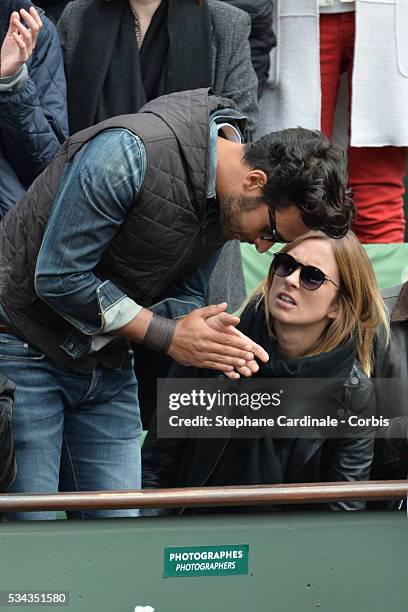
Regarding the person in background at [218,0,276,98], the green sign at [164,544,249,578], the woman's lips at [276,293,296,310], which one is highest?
the person in background at [218,0,276,98]

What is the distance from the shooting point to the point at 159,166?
2270mm

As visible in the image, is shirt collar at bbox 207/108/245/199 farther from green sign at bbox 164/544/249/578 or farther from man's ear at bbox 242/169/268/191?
green sign at bbox 164/544/249/578

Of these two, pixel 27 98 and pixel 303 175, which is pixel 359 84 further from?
pixel 303 175

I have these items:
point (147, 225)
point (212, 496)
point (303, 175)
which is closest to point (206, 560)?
point (212, 496)

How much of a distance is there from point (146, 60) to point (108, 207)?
1201 millimetres

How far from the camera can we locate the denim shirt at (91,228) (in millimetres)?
2223

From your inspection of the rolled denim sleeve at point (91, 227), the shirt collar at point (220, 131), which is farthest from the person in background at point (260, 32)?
the rolled denim sleeve at point (91, 227)

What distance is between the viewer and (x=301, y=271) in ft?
8.66

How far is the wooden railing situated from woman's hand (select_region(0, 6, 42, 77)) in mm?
1118

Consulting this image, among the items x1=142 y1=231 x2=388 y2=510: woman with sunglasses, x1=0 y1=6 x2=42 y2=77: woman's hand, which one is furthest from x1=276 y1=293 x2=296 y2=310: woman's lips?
x1=0 y1=6 x2=42 y2=77: woman's hand

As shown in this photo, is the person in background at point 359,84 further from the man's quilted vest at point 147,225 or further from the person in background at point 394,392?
the man's quilted vest at point 147,225

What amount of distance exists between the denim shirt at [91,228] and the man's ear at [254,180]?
0.07 m

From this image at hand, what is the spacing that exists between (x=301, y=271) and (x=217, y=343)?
0.40 m

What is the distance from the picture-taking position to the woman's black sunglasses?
2637mm
